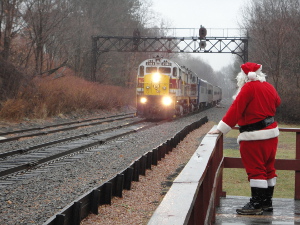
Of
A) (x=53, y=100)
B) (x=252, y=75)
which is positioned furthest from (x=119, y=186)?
(x=53, y=100)

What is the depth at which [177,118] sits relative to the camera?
30.7 metres

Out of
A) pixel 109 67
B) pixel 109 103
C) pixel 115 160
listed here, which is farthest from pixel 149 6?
pixel 115 160

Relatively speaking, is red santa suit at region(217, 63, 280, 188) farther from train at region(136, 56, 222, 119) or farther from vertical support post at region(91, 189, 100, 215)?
train at region(136, 56, 222, 119)

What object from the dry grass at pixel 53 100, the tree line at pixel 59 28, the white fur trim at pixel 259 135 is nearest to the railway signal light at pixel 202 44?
the dry grass at pixel 53 100

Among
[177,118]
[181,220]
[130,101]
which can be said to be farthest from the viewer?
[130,101]

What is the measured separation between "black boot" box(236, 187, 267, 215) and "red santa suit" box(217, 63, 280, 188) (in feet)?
0.24

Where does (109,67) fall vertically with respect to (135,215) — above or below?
above

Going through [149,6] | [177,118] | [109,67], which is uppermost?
[149,6]

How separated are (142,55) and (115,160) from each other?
166 ft

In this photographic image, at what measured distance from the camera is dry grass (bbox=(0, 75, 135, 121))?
929 inches

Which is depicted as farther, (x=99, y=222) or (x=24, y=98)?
(x=24, y=98)

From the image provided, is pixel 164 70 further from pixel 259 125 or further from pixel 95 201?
pixel 259 125

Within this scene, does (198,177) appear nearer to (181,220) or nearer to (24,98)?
(181,220)

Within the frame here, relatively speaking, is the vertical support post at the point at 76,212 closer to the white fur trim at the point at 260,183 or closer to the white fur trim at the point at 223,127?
the white fur trim at the point at 223,127
